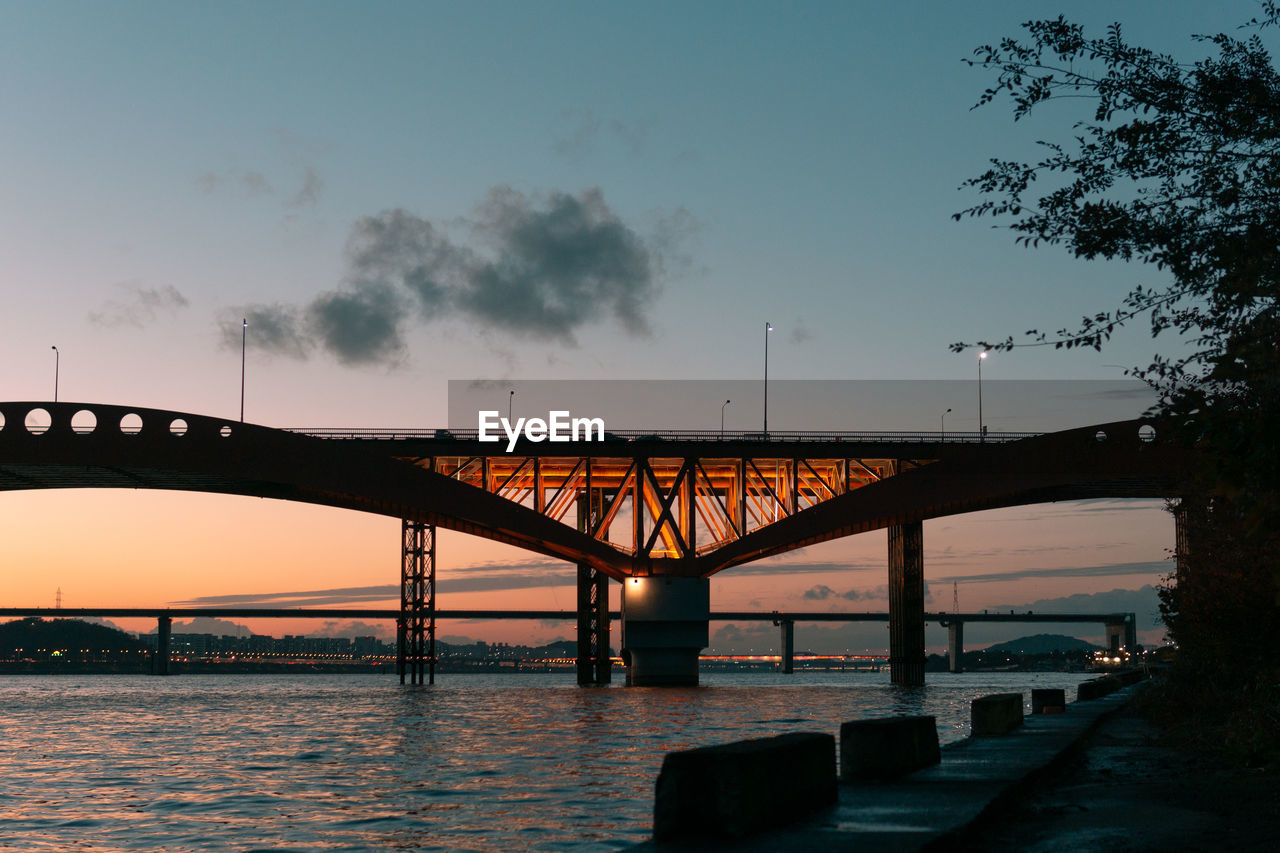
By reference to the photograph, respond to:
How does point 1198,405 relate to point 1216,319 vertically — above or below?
below

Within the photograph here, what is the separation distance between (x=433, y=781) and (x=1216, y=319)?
59.7 feet

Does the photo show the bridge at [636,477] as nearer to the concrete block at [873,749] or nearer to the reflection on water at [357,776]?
the reflection on water at [357,776]

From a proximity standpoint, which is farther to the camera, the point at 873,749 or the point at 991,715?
the point at 991,715

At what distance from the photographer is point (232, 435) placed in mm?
81125

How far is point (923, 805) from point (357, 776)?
59.0 ft

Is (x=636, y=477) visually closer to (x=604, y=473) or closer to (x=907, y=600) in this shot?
(x=604, y=473)

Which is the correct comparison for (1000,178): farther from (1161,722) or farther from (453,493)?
(453,493)

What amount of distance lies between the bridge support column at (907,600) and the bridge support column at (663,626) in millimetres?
20229

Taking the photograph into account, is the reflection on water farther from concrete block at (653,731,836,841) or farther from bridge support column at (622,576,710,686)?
bridge support column at (622,576,710,686)

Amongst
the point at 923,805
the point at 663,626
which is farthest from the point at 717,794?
the point at 663,626

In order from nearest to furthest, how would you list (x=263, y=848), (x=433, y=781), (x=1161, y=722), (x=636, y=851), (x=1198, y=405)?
(x=636, y=851), (x=1198, y=405), (x=263, y=848), (x=433, y=781), (x=1161, y=722)

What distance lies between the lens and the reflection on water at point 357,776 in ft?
63.7

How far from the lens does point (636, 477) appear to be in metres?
91.1

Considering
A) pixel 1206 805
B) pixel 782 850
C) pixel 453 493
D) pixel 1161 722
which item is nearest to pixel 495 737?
pixel 1161 722
